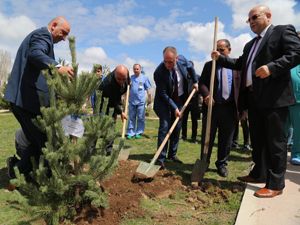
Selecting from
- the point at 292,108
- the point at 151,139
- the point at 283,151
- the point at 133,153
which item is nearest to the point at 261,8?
the point at 283,151

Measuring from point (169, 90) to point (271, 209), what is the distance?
2.56 metres

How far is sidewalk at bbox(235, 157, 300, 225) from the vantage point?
3584 millimetres

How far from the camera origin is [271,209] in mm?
Answer: 3842

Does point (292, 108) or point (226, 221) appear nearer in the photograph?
point (226, 221)

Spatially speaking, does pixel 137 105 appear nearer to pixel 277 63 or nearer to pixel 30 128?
pixel 30 128

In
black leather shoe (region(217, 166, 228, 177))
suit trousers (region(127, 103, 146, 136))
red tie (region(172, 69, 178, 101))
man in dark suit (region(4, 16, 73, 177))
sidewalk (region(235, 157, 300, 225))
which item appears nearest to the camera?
sidewalk (region(235, 157, 300, 225))

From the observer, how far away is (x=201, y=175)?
4.82m

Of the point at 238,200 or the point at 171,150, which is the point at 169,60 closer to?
the point at 171,150

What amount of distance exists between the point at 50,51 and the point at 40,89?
1.42 ft

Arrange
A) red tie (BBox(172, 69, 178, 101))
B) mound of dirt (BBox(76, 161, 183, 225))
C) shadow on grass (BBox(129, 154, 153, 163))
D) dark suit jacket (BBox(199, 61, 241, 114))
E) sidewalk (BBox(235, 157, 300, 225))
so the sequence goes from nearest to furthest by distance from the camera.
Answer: sidewalk (BBox(235, 157, 300, 225)) → mound of dirt (BBox(76, 161, 183, 225)) → dark suit jacket (BBox(199, 61, 241, 114)) → red tie (BBox(172, 69, 178, 101)) → shadow on grass (BBox(129, 154, 153, 163))

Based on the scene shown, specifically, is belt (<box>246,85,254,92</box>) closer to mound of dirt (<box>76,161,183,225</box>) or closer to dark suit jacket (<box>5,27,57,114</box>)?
mound of dirt (<box>76,161,183,225</box>)

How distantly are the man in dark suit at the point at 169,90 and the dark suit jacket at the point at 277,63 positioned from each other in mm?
1608

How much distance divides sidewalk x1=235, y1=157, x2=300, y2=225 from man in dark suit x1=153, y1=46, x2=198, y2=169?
5.68ft

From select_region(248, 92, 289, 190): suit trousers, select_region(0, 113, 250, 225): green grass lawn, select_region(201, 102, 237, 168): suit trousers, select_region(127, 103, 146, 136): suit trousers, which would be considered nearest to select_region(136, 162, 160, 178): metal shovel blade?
select_region(0, 113, 250, 225): green grass lawn
